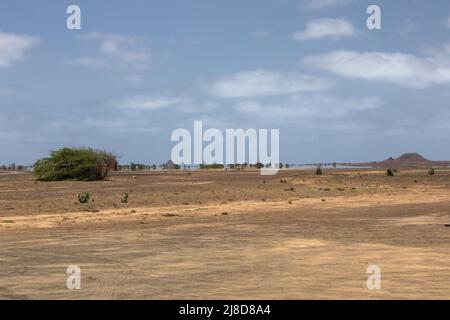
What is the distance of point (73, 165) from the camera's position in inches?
2274

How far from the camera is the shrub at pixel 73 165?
57281mm

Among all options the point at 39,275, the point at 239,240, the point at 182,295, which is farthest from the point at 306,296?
the point at 239,240

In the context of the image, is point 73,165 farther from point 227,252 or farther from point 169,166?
point 169,166

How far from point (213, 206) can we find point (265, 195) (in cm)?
766

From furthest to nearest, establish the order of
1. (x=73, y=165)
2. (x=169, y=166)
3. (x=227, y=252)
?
1. (x=169, y=166)
2. (x=73, y=165)
3. (x=227, y=252)

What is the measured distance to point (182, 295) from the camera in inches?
308

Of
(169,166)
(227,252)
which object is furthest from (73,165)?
(169,166)

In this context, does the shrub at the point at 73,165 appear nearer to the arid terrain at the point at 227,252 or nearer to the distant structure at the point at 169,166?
the arid terrain at the point at 227,252

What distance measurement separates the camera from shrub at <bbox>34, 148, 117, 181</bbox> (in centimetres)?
5728

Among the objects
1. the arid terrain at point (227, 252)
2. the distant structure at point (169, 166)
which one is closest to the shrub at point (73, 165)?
the arid terrain at point (227, 252)

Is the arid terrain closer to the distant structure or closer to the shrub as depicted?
the shrub

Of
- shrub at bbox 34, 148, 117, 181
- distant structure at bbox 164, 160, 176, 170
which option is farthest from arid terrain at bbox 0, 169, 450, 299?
distant structure at bbox 164, 160, 176, 170
